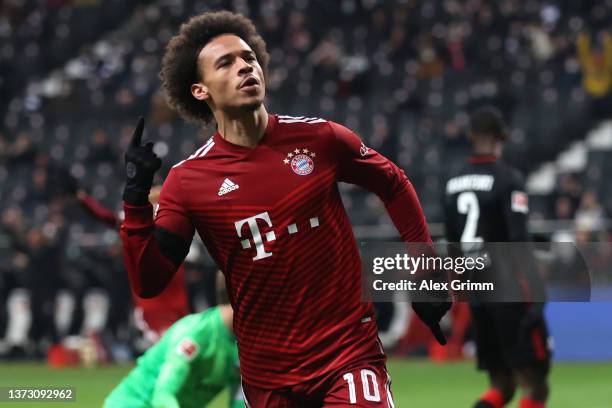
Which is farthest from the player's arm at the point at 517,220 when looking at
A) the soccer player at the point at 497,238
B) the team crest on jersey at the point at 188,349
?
the team crest on jersey at the point at 188,349

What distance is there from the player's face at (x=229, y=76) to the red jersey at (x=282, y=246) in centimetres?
18

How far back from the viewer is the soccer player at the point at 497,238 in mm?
8203

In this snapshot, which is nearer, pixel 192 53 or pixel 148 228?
pixel 148 228

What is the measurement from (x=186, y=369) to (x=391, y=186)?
7.30ft

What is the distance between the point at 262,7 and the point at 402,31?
12.3 ft

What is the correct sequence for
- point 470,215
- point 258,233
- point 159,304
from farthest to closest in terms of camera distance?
point 159,304 → point 470,215 → point 258,233

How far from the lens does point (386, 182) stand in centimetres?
487

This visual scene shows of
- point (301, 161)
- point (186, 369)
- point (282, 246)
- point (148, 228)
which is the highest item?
point (301, 161)

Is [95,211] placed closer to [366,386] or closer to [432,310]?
[432,310]

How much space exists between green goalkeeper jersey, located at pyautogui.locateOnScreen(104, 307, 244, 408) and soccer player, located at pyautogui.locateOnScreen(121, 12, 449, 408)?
1.91 m

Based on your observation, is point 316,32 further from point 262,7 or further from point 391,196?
point 391,196

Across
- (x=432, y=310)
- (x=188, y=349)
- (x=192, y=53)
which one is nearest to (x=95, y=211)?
(x=188, y=349)

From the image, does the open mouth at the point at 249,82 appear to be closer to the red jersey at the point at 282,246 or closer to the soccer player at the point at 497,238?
the red jersey at the point at 282,246

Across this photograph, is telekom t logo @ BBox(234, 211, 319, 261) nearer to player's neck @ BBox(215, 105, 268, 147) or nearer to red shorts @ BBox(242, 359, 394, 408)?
player's neck @ BBox(215, 105, 268, 147)
